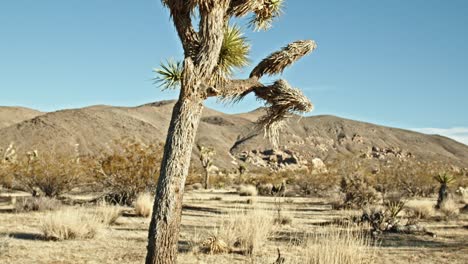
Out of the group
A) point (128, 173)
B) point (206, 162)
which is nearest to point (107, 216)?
point (128, 173)

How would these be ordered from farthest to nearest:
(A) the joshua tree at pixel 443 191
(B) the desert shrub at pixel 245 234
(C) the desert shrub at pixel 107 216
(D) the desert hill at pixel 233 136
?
(D) the desert hill at pixel 233 136 < (A) the joshua tree at pixel 443 191 < (C) the desert shrub at pixel 107 216 < (B) the desert shrub at pixel 245 234

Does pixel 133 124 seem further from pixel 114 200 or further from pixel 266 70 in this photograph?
pixel 266 70

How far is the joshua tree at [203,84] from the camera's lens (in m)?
6.45

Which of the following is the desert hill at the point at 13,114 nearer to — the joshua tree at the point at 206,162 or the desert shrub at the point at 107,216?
the joshua tree at the point at 206,162

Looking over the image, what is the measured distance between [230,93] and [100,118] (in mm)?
72250

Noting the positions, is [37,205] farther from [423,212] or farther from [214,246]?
[423,212]

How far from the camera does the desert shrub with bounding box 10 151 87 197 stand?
2009 cm

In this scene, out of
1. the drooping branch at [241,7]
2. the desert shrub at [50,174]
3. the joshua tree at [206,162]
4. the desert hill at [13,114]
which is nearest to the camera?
the drooping branch at [241,7]

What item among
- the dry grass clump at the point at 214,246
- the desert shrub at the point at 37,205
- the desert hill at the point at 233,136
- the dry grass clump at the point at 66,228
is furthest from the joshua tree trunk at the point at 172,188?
the desert hill at the point at 233,136

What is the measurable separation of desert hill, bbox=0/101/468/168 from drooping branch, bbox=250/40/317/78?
56156 millimetres

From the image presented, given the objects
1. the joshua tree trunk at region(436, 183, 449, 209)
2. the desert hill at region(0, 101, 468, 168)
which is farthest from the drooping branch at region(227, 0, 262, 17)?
the desert hill at region(0, 101, 468, 168)

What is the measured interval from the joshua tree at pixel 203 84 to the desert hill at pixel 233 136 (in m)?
55.8

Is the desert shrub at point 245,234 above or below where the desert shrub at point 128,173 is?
below

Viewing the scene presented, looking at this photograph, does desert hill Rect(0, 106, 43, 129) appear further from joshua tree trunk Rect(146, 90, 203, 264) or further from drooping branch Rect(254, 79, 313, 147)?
joshua tree trunk Rect(146, 90, 203, 264)
